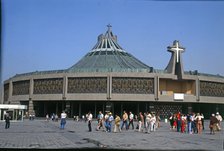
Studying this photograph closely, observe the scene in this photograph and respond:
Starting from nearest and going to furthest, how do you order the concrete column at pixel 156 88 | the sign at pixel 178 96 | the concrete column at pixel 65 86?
the concrete column at pixel 156 88, the concrete column at pixel 65 86, the sign at pixel 178 96

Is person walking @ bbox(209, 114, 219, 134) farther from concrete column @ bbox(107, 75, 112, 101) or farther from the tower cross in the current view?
the tower cross

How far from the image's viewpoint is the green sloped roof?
67.2 metres

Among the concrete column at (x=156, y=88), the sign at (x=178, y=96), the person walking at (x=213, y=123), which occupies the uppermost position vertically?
the concrete column at (x=156, y=88)

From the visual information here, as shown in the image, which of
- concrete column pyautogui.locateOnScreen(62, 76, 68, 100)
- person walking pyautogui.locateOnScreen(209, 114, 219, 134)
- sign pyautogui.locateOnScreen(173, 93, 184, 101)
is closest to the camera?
person walking pyautogui.locateOnScreen(209, 114, 219, 134)

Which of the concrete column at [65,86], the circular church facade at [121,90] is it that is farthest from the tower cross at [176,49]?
the concrete column at [65,86]

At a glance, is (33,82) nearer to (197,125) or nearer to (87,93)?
(87,93)

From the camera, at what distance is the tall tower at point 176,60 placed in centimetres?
5962

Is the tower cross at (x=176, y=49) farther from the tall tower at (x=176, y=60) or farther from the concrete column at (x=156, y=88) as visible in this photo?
the concrete column at (x=156, y=88)

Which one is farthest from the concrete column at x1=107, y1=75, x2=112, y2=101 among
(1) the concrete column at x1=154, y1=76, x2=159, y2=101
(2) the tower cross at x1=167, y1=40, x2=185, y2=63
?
(2) the tower cross at x1=167, y1=40, x2=185, y2=63

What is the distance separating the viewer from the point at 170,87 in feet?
203

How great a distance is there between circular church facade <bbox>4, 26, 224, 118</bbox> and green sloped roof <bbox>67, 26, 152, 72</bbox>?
1129 mm

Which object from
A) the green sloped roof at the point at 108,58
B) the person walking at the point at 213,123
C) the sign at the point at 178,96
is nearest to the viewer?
the person walking at the point at 213,123

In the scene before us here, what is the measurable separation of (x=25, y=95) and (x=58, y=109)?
22.6 ft

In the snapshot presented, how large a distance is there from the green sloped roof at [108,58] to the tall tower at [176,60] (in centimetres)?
615
